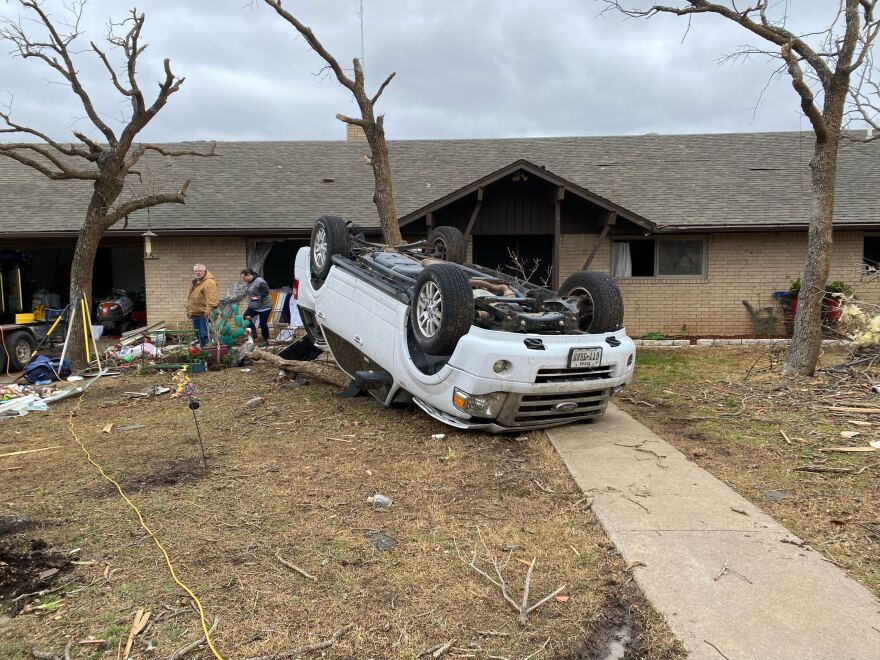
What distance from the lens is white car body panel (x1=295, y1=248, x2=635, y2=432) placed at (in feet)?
16.7

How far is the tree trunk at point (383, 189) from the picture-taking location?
1080 centimetres

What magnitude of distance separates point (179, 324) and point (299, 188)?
434 cm

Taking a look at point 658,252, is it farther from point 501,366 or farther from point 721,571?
point 721,571

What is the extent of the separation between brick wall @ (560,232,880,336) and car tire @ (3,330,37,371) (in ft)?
34.0

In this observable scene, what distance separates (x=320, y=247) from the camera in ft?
24.5

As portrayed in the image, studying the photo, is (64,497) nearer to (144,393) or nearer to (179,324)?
(144,393)

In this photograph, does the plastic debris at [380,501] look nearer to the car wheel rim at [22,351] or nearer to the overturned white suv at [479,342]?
the overturned white suv at [479,342]

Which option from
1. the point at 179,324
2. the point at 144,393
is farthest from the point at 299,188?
the point at 144,393

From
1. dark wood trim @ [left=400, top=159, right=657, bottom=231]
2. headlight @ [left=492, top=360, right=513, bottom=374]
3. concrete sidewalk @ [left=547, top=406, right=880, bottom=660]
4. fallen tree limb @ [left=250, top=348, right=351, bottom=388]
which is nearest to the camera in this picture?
concrete sidewalk @ [left=547, top=406, right=880, bottom=660]

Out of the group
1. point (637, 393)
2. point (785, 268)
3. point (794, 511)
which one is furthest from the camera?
point (785, 268)


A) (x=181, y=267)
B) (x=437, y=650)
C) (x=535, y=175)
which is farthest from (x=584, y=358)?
(x=181, y=267)

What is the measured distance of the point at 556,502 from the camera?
13.7 feet

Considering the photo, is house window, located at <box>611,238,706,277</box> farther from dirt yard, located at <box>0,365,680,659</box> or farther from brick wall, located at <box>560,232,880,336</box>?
dirt yard, located at <box>0,365,680,659</box>

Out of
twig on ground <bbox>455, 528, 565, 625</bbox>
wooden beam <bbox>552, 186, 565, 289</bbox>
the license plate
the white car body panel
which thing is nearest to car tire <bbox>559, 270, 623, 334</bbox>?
the white car body panel
